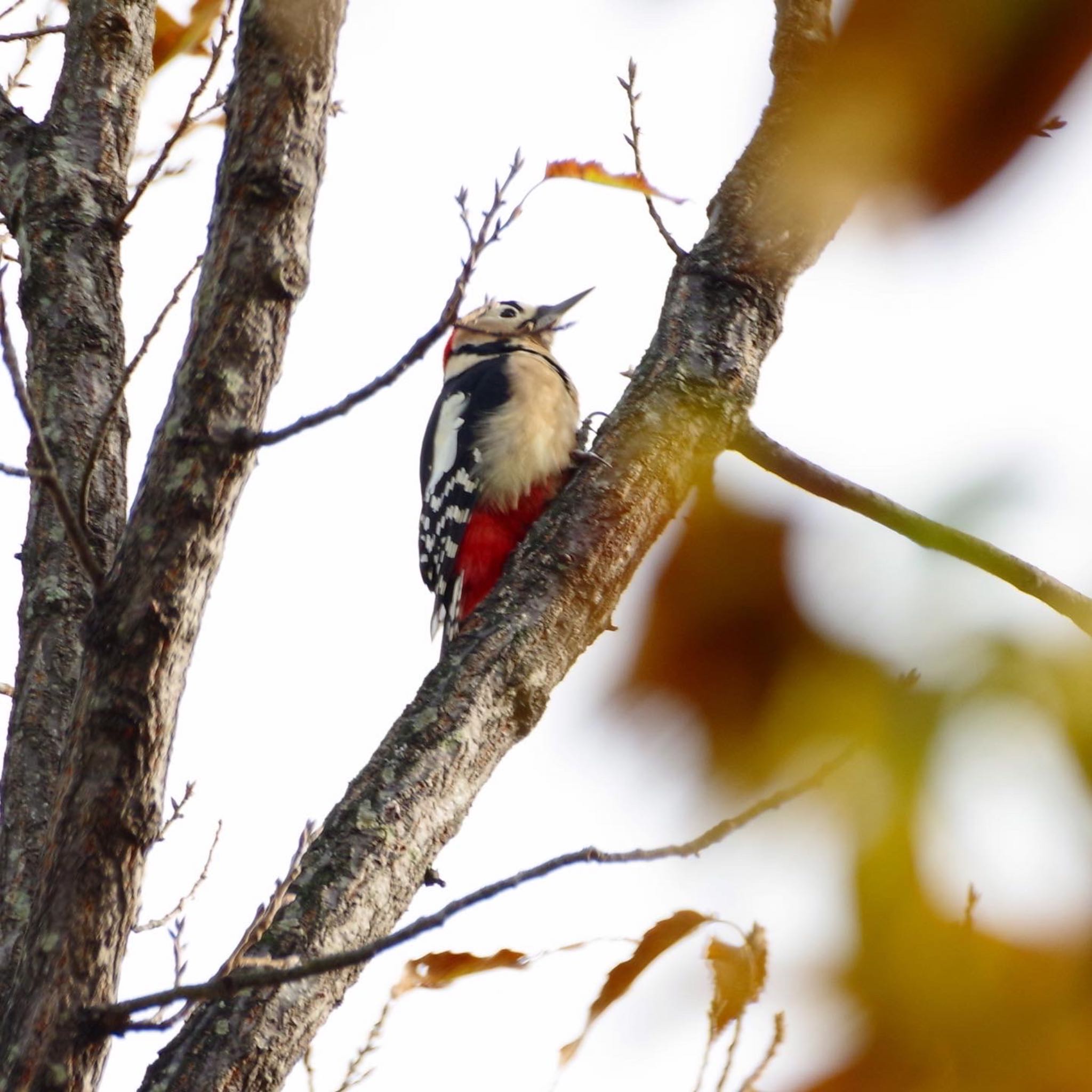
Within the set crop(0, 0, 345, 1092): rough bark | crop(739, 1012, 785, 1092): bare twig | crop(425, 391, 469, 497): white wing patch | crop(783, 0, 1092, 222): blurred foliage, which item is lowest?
crop(739, 1012, 785, 1092): bare twig

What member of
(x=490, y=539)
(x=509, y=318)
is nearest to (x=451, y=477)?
(x=490, y=539)

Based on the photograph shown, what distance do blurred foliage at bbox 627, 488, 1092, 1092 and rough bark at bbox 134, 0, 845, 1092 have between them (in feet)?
2.57

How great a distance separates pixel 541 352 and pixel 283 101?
11.6 feet

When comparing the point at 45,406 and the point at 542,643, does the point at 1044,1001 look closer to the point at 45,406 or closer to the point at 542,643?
the point at 542,643

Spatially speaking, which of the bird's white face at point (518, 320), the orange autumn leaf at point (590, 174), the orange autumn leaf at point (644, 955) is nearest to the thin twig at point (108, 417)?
the orange autumn leaf at point (590, 174)

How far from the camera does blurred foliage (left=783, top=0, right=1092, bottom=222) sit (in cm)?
58

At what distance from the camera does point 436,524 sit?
488 centimetres

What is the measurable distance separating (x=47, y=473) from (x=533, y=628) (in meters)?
0.89

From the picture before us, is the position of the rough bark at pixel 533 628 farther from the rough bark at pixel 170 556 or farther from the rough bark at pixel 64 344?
the rough bark at pixel 64 344

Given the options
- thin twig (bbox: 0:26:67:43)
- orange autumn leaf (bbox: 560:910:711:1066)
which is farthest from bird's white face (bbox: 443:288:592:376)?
orange autumn leaf (bbox: 560:910:711:1066)

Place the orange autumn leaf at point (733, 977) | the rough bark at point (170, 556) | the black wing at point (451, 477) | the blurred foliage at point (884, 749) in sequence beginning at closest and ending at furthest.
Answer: the blurred foliage at point (884, 749)
the orange autumn leaf at point (733, 977)
the rough bark at point (170, 556)
the black wing at point (451, 477)

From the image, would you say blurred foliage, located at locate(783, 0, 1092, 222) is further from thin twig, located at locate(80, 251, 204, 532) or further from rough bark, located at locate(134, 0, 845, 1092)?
thin twig, located at locate(80, 251, 204, 532)

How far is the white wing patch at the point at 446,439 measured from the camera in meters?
5.02

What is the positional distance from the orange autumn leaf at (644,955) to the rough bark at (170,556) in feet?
3.32
